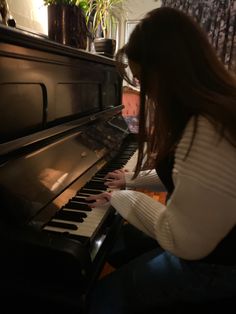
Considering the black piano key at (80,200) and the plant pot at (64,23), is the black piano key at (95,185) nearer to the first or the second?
the black piano key at (80,200)

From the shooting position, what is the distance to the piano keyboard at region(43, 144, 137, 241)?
814 millimetres

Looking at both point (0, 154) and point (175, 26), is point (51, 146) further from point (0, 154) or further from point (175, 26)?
point (175, 26)

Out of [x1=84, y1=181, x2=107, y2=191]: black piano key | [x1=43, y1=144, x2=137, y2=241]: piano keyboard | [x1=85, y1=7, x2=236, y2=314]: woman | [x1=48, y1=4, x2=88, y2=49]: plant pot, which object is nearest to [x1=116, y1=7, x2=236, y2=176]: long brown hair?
[x1=85, y1=7, x2=236, y2=314]: woman

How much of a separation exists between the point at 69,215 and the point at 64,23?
88 cm

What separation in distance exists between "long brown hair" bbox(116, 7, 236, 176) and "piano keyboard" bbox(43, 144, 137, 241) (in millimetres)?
321

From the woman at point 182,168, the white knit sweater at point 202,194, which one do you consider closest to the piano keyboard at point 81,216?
the woman at point 182,168

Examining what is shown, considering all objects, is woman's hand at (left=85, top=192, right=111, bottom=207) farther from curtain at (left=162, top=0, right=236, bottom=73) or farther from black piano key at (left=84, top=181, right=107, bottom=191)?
curtain at (left=162, top=0, right=236, bottom=73)

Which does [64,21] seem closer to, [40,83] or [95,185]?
[40,83]

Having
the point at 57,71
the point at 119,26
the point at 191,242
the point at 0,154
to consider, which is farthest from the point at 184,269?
the point at 119,26

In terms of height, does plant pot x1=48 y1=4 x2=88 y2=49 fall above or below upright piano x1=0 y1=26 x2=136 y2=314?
above

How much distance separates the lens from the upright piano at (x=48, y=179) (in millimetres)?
692

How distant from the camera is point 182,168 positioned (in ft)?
2.11

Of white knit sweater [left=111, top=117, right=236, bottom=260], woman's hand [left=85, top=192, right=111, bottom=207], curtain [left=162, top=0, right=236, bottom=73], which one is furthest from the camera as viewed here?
curtain [left=162, top=0, right=236, bottom=73]

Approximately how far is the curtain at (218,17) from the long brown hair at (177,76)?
2.83 metres
